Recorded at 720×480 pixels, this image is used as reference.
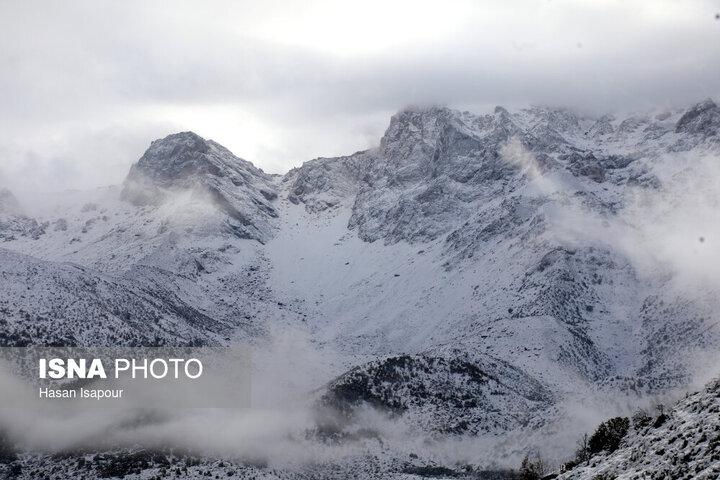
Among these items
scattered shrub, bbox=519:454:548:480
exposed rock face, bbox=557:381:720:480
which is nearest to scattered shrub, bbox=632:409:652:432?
exposed rock face, bbox=557:381:720:480

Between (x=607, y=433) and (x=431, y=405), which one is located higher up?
(x=607, y=433)

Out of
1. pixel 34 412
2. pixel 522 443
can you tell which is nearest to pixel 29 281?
pixel 34 412

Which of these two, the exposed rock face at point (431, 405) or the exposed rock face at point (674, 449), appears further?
the exposed rock face at point (431, 405)

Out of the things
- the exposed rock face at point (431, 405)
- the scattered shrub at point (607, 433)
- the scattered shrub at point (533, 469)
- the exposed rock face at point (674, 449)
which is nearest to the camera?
the exposed rock face at point (674, 449)

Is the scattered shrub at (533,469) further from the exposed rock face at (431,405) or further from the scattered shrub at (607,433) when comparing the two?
the exposed rock face at (431,405)

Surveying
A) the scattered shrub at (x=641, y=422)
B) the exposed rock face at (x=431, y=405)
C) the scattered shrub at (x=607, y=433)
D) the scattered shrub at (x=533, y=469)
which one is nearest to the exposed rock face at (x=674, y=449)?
the scattered shrub at (x=641, y=422)

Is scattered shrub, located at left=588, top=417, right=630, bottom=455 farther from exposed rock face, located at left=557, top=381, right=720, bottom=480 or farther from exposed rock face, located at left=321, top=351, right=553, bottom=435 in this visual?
exposed rock face, located at left=321, top=351, right=553, bottom=435

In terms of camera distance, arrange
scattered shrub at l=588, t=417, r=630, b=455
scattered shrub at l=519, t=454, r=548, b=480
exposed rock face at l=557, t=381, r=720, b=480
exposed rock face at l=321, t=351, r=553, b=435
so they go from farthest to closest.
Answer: exposed rock face at l=321, t=351, r=553, b=435, scattered shrub at l=519, t=454, r=548, b=480, scattered shrub at l=588, t=417, r=630, b=455, exposed rock face at l=557, t=381, r=720, b=480

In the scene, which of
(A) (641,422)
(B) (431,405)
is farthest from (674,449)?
(B) (431,405)

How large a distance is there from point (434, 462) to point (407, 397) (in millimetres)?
23216

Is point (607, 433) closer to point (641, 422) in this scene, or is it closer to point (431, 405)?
point (641, 422)

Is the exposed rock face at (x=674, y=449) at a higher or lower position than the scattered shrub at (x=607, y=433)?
higher

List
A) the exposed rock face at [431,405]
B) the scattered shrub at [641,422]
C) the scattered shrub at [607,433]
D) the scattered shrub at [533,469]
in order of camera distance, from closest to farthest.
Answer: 1. the scattered shrub at [641,422]
2. the scattered shrub at [607,433]
3. the scattered shrub at [533,469]
4. the exposed rock face at [431,405]

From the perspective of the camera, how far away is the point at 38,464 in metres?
148
